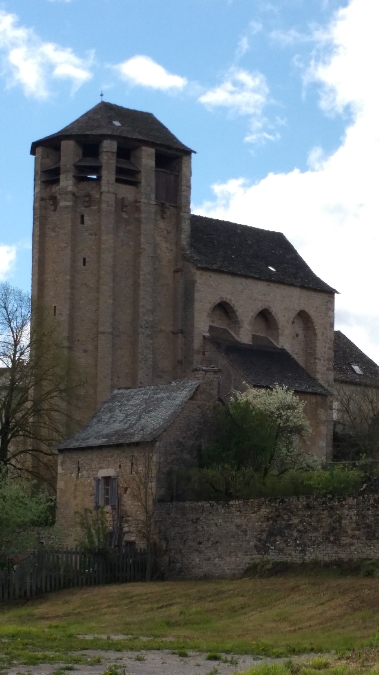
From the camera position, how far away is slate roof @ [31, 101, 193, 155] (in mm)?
59812

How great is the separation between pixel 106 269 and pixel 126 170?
16.7 feet

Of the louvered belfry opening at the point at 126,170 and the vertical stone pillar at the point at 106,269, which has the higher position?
the louvered belfry opening at the point at 126,170

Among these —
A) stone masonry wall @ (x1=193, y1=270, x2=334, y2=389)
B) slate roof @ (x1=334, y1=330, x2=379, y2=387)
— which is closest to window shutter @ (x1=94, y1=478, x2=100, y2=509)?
stone masonry wall @ (x1=193, y1=270, x2=334, y2=389)

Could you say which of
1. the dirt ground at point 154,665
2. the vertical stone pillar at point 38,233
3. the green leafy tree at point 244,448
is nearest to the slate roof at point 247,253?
the vertical stone pillar at point 38,233

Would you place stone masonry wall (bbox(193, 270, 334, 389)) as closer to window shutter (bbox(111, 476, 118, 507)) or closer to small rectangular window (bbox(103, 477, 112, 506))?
small rectangular window (bbox(103, 477, 112, 506))

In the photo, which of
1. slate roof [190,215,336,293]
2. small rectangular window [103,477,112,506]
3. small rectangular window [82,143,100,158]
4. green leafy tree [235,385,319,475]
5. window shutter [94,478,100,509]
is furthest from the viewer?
slate roof [190,215,336,293]

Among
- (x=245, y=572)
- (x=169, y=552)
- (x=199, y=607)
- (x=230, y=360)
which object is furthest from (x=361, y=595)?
(x=230, y=360)

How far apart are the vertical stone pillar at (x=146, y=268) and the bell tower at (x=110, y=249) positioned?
46 millimetres

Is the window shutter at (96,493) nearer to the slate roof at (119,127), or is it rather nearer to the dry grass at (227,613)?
the dry grass at (227,613)

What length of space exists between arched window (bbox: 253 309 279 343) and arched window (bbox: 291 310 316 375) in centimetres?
122

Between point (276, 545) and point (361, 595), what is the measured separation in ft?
17.7

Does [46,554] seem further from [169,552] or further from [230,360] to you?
[230,360]

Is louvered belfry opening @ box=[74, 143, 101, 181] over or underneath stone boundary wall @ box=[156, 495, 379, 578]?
over

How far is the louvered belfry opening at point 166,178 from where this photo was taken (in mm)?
61722
